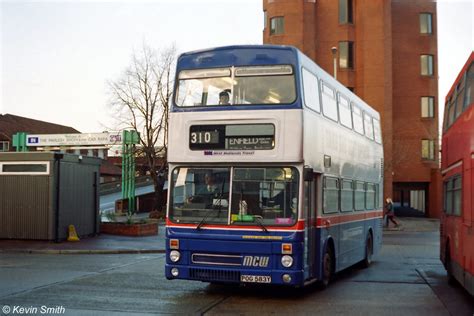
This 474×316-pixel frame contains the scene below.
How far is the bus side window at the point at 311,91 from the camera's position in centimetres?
1089

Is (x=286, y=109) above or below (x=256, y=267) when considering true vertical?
above

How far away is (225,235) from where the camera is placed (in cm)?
1034

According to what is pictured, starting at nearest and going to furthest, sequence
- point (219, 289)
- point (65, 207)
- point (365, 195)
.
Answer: point (219, 289)
point (365, 195)
point (65, 207)

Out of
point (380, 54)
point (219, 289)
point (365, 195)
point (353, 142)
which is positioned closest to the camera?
point (219, 289)

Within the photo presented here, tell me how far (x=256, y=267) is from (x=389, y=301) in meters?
2.52

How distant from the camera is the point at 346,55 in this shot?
50.4 m

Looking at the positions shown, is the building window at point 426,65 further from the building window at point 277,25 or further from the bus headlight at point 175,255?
the bus headlight at point 175,255

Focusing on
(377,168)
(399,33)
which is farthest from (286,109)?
(399,33)

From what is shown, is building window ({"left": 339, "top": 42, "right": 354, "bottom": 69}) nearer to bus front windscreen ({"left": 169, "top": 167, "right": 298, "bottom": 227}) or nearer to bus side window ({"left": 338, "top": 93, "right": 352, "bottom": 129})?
bus side window ({"left": 338, "top": 93, "right": 352, "bottom": 129})

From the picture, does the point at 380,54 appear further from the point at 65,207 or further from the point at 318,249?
the point at 318,249

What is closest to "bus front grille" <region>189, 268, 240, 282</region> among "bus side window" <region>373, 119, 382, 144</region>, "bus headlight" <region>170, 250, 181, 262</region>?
"bus headlight" <region>170, 250, 181, 262</region>

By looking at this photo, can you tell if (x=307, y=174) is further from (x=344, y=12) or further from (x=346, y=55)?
(x=344, y=12)

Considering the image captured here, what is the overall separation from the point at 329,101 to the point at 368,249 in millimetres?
5744

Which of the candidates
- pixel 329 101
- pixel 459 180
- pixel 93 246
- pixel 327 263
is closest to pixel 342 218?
pixel 327 263
